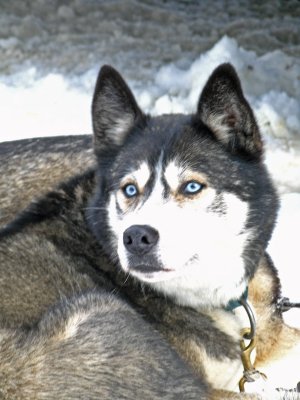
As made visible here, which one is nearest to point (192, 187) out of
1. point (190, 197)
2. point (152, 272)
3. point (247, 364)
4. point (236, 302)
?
point (190, 197)

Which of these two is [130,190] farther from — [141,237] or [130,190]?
[141,237]

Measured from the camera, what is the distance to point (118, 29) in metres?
10.8

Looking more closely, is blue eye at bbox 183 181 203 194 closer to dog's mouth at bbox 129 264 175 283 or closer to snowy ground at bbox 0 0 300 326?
dog's mouth at bbox 129 264 175 283

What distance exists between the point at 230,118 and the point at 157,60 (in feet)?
17.9

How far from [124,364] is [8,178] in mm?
2140

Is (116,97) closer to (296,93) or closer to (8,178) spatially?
(8,178)

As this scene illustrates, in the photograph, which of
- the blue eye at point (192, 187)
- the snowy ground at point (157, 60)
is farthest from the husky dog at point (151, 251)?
the snowy ground at point (157, 60)

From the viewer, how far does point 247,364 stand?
4.72m

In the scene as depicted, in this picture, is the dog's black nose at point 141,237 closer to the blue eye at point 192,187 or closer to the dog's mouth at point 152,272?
the dog's mouth at point 152,272

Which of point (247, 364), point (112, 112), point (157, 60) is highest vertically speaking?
point (112, 112)

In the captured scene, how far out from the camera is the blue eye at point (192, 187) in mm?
4449

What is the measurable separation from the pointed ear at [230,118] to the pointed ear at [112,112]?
394mm

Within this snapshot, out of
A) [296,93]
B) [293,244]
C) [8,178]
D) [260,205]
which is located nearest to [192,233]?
[260,205]

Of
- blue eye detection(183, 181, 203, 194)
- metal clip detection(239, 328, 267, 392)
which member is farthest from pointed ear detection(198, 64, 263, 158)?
metal clip detection(239, 328, 267, 392)
